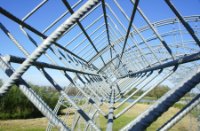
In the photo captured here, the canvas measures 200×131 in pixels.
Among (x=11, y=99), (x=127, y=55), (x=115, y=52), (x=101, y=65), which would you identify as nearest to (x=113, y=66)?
(x=101, y=65)

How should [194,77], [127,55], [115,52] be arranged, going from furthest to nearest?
[127,55] → [115,52] → [194,77]

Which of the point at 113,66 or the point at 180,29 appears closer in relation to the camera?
the point at 180,29

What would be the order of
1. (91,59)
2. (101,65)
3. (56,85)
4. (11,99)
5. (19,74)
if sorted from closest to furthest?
1. (19,74)
2. (56,85)
3. (91,59)
4. (101,65)
5. (11,99)

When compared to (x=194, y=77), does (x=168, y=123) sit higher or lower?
lower

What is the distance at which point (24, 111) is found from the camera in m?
24.5

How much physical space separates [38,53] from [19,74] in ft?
0.46

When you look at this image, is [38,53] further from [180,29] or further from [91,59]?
[180,29]

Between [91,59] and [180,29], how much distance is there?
3.96m

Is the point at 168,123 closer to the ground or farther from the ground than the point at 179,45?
farther from the ground

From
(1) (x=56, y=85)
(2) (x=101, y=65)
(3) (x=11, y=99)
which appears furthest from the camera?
(3) (x=11, y=99)

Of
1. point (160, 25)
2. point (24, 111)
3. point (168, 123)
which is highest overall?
point (168, 123)

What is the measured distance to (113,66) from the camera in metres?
12.3

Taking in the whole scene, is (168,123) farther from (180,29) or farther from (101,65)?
(101,65)

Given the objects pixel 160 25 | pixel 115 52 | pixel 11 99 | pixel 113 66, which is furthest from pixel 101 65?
pixel 11 99
